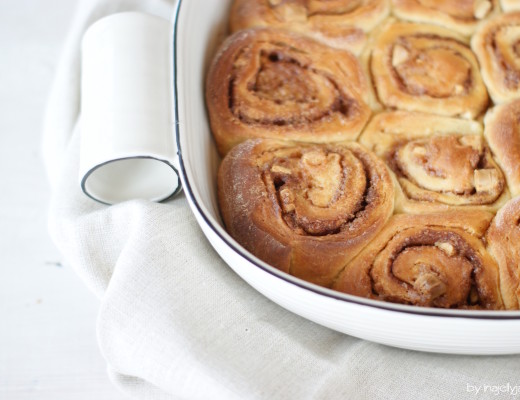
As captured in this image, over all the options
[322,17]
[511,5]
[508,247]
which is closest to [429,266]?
[508,247]

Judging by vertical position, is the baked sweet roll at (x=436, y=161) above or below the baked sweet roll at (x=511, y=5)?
below

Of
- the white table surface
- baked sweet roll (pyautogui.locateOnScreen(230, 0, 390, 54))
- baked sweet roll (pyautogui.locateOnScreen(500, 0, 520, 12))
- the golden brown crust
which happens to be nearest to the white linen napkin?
the white table surface

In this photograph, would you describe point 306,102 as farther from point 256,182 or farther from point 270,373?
point 270,373

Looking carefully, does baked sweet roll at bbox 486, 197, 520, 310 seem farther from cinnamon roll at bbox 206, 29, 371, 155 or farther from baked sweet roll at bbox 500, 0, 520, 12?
baked sweet roll at bbox 500, 0, 520, 12

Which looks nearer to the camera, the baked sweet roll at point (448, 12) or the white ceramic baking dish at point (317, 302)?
the white ceramic baking dish at point (317, 302)

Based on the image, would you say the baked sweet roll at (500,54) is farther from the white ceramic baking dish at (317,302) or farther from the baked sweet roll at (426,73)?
the white ceramic baking dish at (317,302)

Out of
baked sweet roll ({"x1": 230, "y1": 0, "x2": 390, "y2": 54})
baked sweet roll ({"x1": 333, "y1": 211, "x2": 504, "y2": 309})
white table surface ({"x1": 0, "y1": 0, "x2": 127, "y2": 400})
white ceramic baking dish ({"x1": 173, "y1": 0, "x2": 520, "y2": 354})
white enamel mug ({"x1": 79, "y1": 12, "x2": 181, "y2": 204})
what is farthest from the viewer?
baked sweet roll ({"x1": 230, "y1": 0, "x2": 390, "y2": 54})

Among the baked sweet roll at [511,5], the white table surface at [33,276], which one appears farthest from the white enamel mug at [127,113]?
the baked sweet roll at [511,5]
